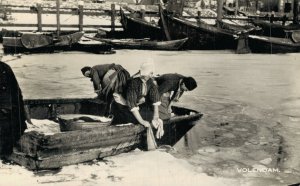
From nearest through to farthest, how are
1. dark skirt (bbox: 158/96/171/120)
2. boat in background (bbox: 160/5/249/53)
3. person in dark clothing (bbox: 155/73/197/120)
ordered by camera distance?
dark skirt (bbox: 158/96/171/120)
person in dark clothing (bbox: 155/73/197/120)
boat in background (bbox: 160/5/249/53)

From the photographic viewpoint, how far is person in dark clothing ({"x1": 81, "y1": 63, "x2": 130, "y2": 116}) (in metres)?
6.11

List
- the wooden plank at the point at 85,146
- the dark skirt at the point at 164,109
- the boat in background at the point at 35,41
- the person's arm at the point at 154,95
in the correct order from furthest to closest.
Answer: the boat in background at the point at 35,41, the dark skirt at the point at 164,109, the person's arm at the point at 154,95, the wooden plank at the point at 85,146

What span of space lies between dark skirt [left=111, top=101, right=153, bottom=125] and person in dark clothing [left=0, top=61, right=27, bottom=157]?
1.33 m

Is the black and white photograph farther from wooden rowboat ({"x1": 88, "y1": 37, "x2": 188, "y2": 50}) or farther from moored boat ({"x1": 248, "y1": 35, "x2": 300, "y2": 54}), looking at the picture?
moored boat ({"x1": 248, "y1": 35, "x2": 300, "y2": 54})

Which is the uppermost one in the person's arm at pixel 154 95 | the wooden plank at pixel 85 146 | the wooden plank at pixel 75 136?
the person's arm at pixel 154 95

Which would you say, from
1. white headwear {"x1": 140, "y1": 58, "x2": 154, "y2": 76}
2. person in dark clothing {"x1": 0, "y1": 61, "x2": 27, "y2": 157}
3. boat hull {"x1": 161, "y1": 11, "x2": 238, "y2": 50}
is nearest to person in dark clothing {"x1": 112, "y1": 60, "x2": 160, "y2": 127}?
white headwear {"x1": 140, "y1": 58, "x2": 154, "y2": 76}

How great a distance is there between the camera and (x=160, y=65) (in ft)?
47.2

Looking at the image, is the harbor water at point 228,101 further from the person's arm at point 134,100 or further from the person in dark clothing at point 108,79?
the person in dark clothing at point 108,79

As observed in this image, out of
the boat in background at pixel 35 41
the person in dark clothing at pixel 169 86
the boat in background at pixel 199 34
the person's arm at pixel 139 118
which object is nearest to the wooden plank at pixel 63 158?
the person's arm at pixel 139 118

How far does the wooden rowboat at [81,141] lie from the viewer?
482cm

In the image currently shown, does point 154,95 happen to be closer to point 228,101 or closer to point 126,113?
point 126,113

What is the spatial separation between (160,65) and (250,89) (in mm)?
4583

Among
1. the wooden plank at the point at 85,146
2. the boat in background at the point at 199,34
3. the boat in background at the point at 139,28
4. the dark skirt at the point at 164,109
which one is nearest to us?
the wooden plank at the point at 85,146

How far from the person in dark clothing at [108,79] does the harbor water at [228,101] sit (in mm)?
1022
